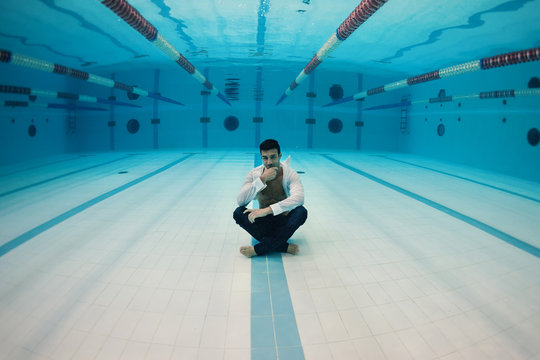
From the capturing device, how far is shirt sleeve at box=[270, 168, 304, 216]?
2.42 meters

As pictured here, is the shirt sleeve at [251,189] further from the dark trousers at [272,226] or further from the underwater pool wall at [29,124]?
the underwater pool wall at [29,124]

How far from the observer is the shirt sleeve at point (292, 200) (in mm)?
2422

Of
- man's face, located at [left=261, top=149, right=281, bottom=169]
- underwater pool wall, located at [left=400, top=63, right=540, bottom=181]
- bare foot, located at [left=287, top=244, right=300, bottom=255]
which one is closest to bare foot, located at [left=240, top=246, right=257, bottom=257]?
bare foot, located at [left=287, top=244, right=300, bottom=255]

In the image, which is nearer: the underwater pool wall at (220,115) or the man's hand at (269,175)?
the man's hand at (269,175)

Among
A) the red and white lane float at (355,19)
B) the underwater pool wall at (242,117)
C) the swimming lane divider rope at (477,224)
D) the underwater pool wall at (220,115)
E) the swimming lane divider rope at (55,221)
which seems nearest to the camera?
the swimming lane divider rope at (55,221)

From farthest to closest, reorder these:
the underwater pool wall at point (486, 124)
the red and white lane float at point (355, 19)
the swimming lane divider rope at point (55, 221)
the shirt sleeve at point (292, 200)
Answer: the underwater pool wall at point (486, 124), the red and white lane float at point (355, 19), the swimming lane divider rope at point (55, 221), the shirt sleeve at point (292, 200)

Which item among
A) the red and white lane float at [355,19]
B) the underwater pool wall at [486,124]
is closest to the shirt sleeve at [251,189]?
the red and white lane float at [355,19]

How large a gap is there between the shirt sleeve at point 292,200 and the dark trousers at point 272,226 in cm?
12

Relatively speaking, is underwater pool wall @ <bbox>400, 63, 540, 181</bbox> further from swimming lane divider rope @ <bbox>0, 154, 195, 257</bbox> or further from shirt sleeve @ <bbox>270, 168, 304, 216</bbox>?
swimming lane divider rope @ <bbox>0, 154, 195, 257</bbox>

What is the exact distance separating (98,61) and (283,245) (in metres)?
10.9

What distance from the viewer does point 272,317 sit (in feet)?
5.88

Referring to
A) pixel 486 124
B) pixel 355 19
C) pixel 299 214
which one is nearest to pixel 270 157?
pixel 299 214

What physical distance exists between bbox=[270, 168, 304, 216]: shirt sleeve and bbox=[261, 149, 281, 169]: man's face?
23cm

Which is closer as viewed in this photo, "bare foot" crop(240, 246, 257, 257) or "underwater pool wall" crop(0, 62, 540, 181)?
"bare foot" crop(240, 246, 257, 257)
